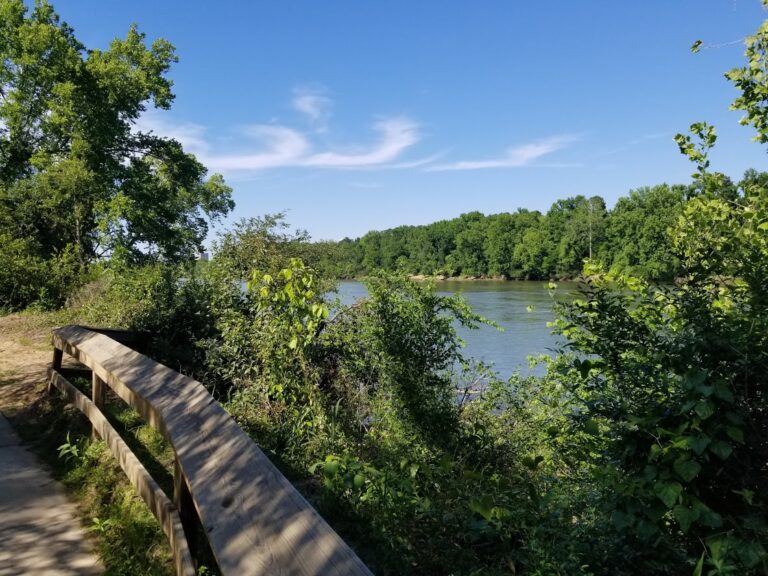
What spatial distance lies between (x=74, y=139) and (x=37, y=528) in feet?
72.9

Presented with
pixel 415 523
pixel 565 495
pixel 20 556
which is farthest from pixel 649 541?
pixel 20 556

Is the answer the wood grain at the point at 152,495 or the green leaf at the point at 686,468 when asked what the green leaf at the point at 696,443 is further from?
the wood grain at the point at 152,495

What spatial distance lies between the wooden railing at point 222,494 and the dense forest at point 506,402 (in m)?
0.38

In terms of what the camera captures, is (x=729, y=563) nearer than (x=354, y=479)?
Yes

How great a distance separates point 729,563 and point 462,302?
14.8 feet

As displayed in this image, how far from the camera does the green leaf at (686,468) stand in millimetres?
2217

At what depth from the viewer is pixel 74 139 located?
21891mm

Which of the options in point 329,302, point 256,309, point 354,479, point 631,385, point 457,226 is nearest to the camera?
point 631,385

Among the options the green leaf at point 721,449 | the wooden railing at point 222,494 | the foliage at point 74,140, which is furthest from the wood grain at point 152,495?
Result: the foliage at point 74,140

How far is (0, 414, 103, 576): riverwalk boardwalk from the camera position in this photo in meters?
3.06

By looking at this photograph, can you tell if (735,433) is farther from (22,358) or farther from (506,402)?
(22,358)

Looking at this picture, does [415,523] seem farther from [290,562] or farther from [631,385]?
[290,562]

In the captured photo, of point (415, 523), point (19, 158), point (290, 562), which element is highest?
point (19, 158)

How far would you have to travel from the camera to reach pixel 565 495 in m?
3.48
